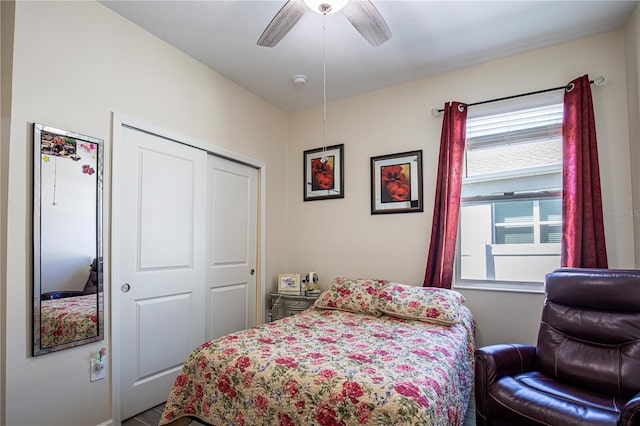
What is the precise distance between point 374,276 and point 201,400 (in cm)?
205

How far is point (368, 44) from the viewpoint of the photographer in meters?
2.71

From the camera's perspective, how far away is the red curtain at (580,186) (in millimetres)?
2420

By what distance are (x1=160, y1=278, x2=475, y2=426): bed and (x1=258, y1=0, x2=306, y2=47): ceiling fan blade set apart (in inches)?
71.4

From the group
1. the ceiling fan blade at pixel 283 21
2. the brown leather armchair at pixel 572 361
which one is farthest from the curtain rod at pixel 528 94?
the ceiling fan blade at pixel 283 21

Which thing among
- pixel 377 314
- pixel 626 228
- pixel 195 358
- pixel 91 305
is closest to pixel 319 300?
pixel 377 314

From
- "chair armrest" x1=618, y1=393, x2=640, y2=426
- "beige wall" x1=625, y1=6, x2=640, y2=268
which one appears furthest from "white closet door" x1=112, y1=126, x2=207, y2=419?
"beige wall" x1=625, y1=6, x2=640, y2=268

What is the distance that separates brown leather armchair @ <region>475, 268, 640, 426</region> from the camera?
1611 mm

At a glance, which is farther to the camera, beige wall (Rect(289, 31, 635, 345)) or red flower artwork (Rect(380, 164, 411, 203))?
red flower artwork (Rect(380, 164, 411, 203))

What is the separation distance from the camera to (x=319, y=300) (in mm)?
3090

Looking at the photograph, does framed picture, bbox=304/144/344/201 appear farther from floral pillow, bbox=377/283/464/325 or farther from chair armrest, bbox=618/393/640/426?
chair armrest, bbox=618/393/640/426

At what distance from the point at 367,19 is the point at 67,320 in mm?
2453

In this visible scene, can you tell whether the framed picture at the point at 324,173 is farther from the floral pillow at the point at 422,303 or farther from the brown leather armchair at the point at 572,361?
the brown leather armchair at the point at 572,361

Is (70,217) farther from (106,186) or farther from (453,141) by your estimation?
(453,141)

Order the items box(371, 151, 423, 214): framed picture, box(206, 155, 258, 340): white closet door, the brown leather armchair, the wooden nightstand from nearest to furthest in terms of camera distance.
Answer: the brown leather armchair → box(206, 155, 258, 340): white closet door → box(371, 151, 423, 214): framed picture → the wooden nightstand
